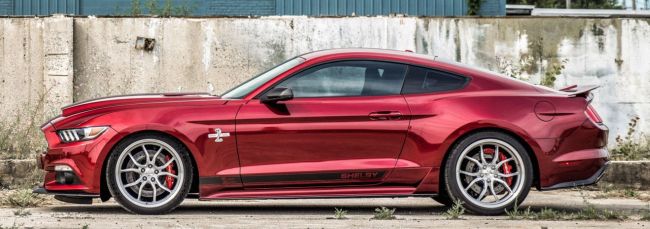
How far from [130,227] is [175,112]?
112 centimetres

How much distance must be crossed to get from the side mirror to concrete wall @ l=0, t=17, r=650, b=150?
526cm

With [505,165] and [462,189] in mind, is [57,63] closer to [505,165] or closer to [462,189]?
[462,189]

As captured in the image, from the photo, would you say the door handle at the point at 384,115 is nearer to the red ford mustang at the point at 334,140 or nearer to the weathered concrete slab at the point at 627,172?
the red ford mustang at the point at 334,140

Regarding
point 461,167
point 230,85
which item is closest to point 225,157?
point 461,167

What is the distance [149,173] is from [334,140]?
136 centimetres

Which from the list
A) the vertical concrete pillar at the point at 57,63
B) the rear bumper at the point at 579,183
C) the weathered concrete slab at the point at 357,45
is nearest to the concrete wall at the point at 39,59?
the vertical concrete pillar at the point at 57,63

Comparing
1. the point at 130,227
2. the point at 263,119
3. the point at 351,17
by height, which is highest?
the point at 351,17

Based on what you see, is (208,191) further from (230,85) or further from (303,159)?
(230,85)

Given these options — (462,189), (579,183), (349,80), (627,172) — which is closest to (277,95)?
(349,80)

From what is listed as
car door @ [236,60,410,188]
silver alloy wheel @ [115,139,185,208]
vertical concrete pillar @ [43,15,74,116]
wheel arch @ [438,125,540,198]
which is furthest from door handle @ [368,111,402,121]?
vertical concrete pillar @ [43,15,74,116]

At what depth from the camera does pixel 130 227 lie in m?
8.06

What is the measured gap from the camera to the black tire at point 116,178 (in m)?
8.80

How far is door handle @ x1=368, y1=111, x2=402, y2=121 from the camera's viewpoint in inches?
354

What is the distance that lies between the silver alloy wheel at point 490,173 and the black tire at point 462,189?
1 cm
